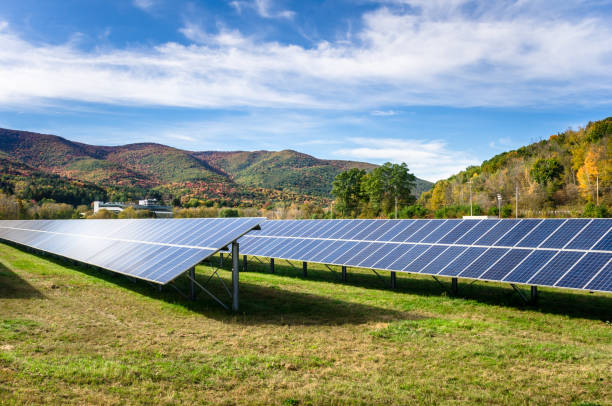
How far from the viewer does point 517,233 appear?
18.0 meters

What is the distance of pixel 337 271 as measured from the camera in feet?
83.9

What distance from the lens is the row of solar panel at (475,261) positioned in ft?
45.5

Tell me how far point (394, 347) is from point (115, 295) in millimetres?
12305

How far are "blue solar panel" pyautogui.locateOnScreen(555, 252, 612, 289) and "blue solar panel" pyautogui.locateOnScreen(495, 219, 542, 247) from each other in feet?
9.72

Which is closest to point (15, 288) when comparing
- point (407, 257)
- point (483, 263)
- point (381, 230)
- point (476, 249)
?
point (407, 257)

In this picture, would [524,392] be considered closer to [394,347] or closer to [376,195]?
[394,347]

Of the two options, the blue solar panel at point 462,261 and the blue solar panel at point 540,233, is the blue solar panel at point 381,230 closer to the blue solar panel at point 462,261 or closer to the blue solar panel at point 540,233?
the blue solar panel at point 462,261

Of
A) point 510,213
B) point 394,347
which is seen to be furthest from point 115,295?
point 510,213

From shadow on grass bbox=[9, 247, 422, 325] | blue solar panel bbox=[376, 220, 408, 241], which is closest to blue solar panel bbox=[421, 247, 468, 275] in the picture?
shadow on grass bbox=[9, 247, 422, 325]

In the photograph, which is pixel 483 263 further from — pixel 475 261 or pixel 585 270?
pixel 585 270

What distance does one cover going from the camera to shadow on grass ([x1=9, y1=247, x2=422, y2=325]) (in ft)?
45.5

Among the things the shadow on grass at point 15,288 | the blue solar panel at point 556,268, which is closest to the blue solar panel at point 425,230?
the blue solar panel at point 556,268

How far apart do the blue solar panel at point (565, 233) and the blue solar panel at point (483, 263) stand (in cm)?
162

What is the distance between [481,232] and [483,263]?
3.10 meters
